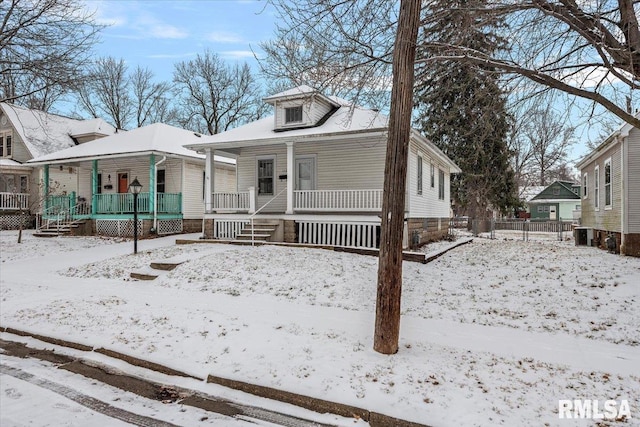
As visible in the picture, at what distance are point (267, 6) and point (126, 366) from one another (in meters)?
5.77

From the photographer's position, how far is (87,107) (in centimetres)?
3494

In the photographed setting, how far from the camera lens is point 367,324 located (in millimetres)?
6047

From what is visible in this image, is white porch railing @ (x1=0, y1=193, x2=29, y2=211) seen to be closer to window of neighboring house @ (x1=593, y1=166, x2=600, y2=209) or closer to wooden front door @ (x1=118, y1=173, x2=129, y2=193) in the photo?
wooden front door @ (x1=118, y1=173, x2=129, y2=193)

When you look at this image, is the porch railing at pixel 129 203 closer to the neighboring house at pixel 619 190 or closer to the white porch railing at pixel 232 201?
the white porch railing at pixel 232 201

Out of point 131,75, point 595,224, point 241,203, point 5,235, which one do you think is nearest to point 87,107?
point 131,75

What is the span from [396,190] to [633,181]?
37.6ft

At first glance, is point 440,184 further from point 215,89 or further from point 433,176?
point 215,89

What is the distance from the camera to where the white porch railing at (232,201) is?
14.6 metres

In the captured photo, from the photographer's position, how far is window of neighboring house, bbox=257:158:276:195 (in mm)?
15594

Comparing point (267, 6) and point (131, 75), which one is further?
point (131, 75)

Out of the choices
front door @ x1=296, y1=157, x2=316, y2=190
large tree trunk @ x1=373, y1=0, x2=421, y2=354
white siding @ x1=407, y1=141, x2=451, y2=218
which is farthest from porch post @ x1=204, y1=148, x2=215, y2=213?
large tree trunk @ x1=373, y1=0, x2=421, y2=354

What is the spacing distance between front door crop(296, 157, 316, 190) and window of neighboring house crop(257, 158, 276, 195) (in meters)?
1.08

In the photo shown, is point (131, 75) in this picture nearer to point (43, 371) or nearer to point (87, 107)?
point (87, 107)

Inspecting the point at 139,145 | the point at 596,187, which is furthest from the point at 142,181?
the point at 596,187
